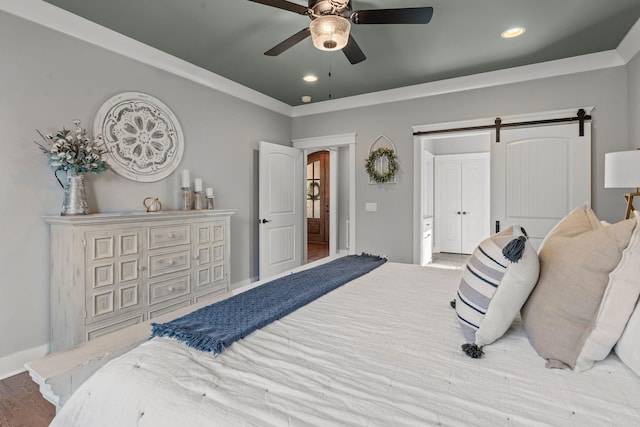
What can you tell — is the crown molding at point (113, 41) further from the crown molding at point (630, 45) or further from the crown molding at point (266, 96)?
the crown molding at point (630, 45)

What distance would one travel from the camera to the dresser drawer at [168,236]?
2703 mm

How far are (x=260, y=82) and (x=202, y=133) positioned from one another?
0.97 m

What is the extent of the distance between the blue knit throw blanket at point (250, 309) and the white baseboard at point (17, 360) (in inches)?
74.4

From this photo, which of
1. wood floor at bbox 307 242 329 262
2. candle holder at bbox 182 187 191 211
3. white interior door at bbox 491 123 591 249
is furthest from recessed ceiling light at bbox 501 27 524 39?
wood floor at bbox 307 242 329 262

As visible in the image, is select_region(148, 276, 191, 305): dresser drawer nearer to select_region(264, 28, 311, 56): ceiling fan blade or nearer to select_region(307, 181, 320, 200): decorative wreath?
select_region(264, 28, 311, 56): ceiling fan blade

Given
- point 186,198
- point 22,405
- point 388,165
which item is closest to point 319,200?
point 388,165

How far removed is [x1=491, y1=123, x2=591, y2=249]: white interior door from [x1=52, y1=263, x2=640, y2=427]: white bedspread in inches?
106

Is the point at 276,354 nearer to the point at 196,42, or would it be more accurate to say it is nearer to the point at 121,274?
the point at 121,274

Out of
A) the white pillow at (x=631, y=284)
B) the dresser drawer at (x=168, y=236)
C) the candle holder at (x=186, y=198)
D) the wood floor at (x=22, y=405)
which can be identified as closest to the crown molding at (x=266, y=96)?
the candle holder at (x=186, y=198)

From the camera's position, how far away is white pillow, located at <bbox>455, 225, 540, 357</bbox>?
3.62 feet

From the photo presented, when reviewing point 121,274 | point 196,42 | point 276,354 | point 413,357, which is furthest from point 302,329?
point 196,42

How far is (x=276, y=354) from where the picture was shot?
110 centimetres

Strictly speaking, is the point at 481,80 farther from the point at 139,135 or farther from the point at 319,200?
the point at 319,200

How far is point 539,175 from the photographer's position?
344cm
